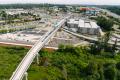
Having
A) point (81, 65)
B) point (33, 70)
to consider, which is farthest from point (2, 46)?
point (81, 65)

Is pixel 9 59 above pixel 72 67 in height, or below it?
above

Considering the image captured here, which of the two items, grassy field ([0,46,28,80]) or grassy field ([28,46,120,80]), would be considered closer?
grassy field ([0,46,28,80])

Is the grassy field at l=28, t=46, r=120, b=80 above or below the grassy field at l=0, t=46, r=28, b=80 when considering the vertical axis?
below

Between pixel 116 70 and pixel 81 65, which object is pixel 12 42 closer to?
pixel 81 65

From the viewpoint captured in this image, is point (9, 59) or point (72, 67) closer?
point (72, 67)

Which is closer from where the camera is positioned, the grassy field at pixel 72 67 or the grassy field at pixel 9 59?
the grassy field at pixel 9 59

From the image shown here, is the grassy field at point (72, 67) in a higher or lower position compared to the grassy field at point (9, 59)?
lower

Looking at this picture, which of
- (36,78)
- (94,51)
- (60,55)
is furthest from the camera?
(94,51)

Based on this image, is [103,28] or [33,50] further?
[103,28]
